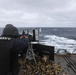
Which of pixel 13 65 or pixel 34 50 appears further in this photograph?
pixel 34 50

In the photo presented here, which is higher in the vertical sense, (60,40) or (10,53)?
(10,53)

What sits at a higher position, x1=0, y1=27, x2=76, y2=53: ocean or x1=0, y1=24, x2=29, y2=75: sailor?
x1=0, y1=24, x2=29, y2=75: sailor

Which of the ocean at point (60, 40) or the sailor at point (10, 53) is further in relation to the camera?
the ocean at point (60, 40)

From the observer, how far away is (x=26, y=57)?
24.6ft

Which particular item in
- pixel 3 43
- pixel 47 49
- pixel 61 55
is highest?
pixel 3 43

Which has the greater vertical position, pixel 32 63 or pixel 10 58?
pixel 10 58

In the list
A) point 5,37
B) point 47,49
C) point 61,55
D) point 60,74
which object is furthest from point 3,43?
point 61,55

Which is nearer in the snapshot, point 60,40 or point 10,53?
point 10,53

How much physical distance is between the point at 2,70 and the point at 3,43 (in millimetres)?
477

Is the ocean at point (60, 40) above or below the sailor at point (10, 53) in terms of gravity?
below

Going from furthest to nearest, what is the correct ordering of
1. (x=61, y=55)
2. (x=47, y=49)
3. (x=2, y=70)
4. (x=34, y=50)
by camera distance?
(x=61, y=55), (x=34, y=50), (x=47, y=49), (x=2, y=70)

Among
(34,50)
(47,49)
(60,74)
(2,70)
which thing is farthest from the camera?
(34,50)

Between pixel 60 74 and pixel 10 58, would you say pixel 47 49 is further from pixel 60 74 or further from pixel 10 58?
pixel 10 58

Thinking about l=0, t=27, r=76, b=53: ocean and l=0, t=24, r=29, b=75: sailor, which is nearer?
l=0, t=24, r=29, b=75: sailor
